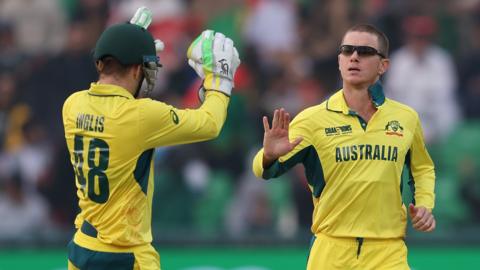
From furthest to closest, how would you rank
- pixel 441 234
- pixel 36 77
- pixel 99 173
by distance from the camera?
pixel 36 77 < pixel 441 234 < pixel 99 173

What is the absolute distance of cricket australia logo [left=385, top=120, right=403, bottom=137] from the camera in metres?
6.72

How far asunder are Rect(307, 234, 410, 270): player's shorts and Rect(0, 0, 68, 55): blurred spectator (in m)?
7.02

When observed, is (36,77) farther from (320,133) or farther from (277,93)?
(320,133)

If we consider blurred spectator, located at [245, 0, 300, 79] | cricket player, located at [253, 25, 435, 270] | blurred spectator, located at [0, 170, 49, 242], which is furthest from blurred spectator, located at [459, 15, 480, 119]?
cricket player, located at [253, 25, 435, 270]

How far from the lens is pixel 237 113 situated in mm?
12164

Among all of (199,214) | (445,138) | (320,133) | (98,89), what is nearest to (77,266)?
(98,89)

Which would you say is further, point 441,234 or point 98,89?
point 441,234

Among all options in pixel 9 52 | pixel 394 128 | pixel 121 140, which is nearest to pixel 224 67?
pixel 121 140

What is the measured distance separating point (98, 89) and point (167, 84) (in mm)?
6070

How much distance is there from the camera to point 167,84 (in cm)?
1229

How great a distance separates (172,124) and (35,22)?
726 cm

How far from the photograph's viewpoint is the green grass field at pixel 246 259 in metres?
11.5

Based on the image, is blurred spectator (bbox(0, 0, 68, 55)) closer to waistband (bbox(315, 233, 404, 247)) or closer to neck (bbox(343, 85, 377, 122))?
neck (bbox(343, 85, 377, 122))

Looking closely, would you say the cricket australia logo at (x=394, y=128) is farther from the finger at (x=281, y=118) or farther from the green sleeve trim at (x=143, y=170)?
the green sleeve trim at (x=143, y=170)
